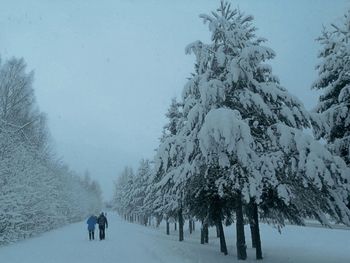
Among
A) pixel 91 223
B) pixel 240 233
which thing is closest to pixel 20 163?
pixel 91 223

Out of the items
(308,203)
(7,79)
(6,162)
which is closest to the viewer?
(308,203)

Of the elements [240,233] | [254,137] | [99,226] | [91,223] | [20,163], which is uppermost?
[20,163]

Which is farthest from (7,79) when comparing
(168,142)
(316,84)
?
(316,84)

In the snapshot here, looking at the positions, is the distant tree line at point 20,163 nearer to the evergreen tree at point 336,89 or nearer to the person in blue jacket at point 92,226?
the person in blue jacket at point 92,226

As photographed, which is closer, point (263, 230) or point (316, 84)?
point (316, 84)

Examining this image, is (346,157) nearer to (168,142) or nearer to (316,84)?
(316,84)

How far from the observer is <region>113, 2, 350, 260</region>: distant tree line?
1345 cm

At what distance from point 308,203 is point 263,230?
25.7 metres

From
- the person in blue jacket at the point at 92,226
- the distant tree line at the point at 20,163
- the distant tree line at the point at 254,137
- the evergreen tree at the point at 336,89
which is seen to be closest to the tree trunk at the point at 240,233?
the distant tree line at the point at 254,137

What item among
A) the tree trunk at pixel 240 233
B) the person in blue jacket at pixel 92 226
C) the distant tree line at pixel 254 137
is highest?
the distant tree line at pixel 254 137

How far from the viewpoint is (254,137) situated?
51.1 feet

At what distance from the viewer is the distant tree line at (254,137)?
1345cm

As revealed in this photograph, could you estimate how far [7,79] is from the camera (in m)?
31.9

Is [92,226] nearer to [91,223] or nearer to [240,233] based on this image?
[91,223]
